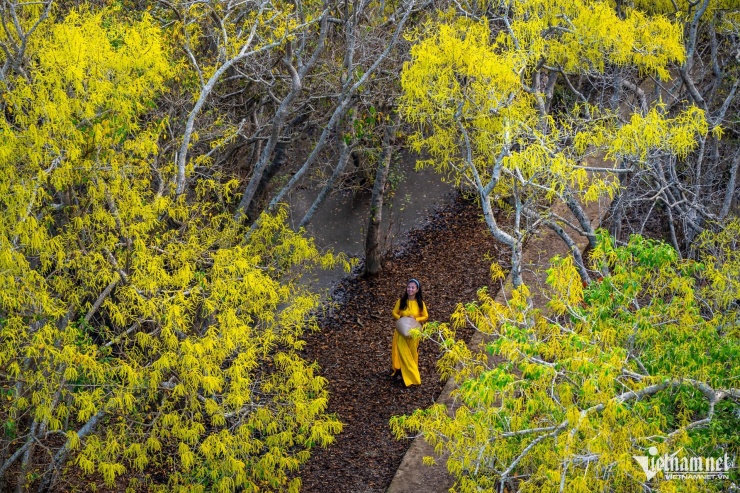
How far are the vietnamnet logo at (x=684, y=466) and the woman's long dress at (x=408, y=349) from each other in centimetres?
520

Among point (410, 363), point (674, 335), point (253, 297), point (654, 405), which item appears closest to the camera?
point (654, 405)

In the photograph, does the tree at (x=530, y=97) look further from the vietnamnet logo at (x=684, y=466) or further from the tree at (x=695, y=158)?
the vietnamnet logo at (x=684, y=466)

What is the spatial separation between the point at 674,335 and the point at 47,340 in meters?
5.76

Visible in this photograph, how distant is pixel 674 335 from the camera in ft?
23.4

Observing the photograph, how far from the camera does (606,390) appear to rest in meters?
6.43

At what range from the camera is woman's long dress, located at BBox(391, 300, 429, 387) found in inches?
451

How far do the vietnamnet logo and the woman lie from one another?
16.6 feet

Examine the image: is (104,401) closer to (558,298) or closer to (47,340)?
(47,340)

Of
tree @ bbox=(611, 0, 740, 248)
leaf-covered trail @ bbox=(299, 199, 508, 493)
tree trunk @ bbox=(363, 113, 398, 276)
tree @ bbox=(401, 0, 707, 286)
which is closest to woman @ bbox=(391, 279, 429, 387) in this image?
leaf-covered trail @ bbox=(299, 199, 508, 493)

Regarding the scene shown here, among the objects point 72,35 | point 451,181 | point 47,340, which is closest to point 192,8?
point 72,35

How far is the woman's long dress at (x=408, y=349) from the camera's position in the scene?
1146 centimetres

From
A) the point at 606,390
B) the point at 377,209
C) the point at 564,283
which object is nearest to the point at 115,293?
the point at 564,283

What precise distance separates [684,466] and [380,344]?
25.2 feet

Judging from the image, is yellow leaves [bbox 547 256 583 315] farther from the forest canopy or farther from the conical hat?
the conical hat
